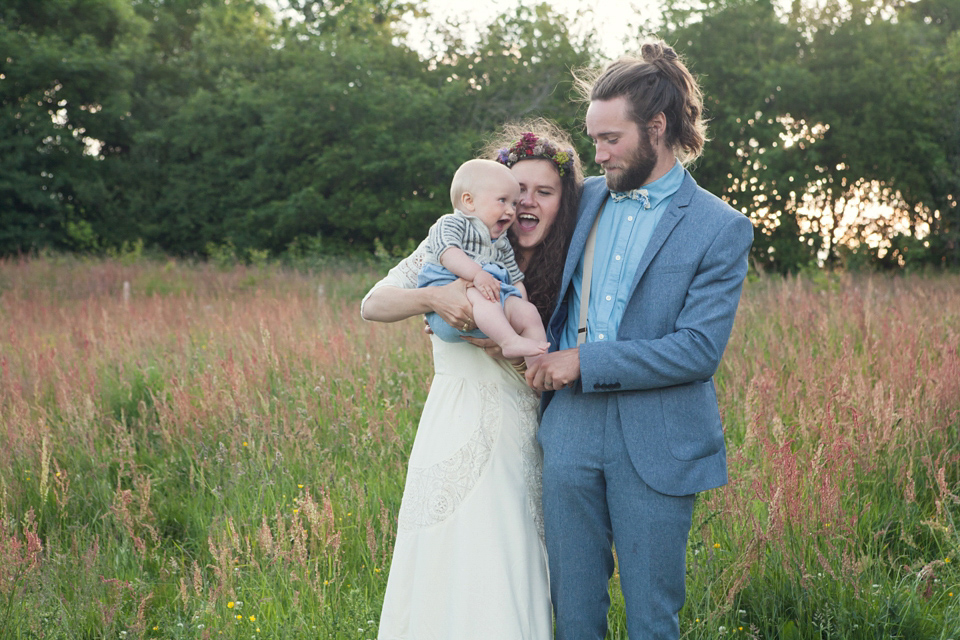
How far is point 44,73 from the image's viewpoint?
21359 millimetres

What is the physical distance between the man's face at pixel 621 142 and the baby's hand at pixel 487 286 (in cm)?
50

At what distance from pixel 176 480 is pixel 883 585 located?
11.5ft

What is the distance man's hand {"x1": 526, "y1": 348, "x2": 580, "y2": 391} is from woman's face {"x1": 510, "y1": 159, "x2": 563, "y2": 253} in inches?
23.1

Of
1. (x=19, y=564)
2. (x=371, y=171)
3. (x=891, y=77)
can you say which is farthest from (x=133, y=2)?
(x=19, y=564)

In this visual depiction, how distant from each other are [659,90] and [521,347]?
0.90 meters

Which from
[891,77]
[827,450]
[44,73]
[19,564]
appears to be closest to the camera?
[19,564]

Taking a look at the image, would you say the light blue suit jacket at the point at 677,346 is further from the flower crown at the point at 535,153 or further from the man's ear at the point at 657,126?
the flower crown at the point at 535,153

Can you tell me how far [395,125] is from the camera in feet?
65.6

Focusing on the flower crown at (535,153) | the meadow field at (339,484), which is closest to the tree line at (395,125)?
the meadow field at (339,484)

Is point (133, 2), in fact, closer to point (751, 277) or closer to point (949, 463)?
point (751, 277)

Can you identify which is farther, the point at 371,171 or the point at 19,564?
the point at 371,171

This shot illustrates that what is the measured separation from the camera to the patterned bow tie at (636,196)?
243 cm

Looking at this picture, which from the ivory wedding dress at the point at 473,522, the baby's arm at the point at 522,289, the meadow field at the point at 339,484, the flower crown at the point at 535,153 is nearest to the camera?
the ivory wedding dress at the point at 473,522

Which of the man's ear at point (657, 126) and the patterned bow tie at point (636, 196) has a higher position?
the man's ear at point (657, 126)
